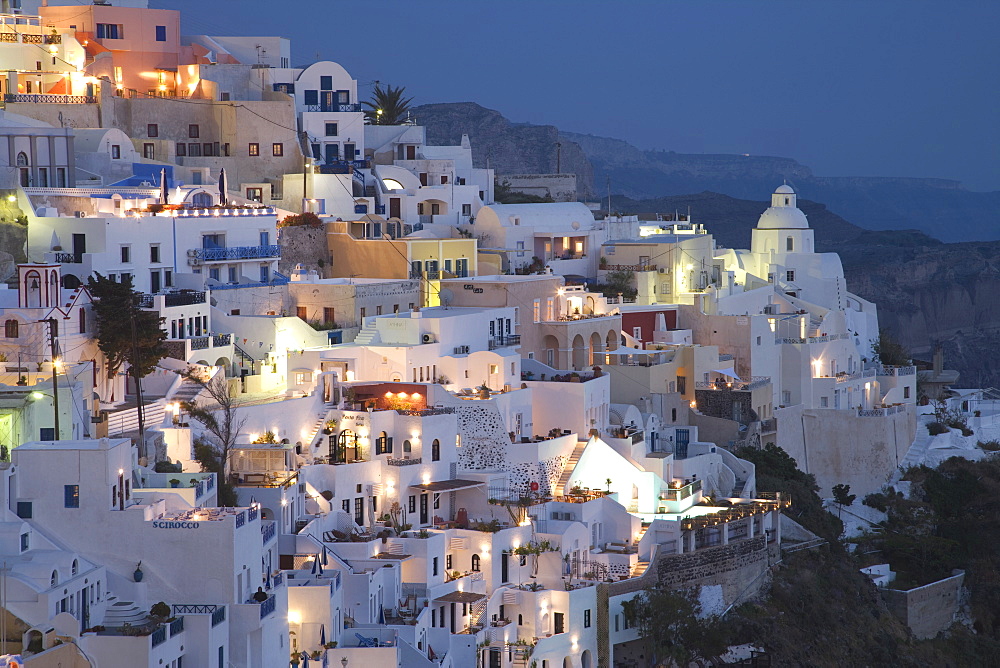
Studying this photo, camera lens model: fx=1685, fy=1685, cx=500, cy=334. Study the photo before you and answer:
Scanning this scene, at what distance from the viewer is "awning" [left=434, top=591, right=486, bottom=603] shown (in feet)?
120

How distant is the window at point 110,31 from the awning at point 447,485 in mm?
22750

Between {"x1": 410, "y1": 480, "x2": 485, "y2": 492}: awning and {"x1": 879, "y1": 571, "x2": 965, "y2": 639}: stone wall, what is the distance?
1481 cm

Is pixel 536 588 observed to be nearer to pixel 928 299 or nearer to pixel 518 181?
pixel 518 181

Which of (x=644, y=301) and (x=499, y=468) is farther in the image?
(x=644, y=301)

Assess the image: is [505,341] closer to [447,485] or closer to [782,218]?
[447,485]

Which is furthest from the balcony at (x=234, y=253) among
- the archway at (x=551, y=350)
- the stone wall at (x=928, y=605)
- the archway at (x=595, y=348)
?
the stone wall at (x=928, y=605)

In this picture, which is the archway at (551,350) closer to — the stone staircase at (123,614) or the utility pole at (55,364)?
the utility pole at (55,364)

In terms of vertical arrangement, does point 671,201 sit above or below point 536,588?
above

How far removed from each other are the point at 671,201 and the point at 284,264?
241ft

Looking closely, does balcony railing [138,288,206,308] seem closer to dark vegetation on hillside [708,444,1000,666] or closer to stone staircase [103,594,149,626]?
stone staircase [103,594,149,626]

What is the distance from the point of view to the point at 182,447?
3562cm

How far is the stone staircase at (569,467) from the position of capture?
42438 mm

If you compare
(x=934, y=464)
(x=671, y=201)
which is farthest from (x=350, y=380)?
(x=671, y=201)

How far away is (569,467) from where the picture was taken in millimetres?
42969
